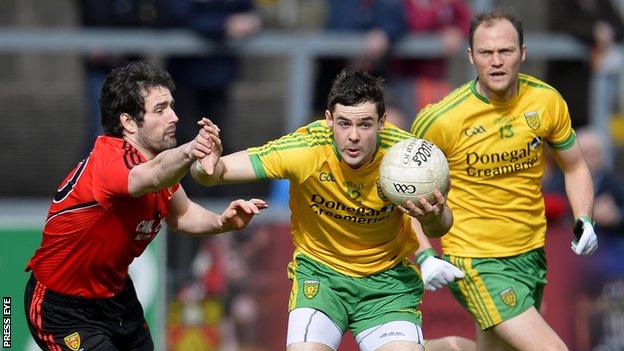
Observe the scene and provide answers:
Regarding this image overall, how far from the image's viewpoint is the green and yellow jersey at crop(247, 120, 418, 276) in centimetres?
755

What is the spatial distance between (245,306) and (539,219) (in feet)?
12.1

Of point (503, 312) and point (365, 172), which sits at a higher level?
point (365, 172)

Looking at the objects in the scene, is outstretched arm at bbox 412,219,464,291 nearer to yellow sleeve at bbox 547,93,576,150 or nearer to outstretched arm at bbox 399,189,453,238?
outstretched arm at bbox 399,189,453,238

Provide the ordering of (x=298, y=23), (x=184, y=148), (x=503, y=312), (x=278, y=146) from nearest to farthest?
(x=184, y=148) < (x=278, y=146) < (x=503, y=312) < (x=298, y=23)

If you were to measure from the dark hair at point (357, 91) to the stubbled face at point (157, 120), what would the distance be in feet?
2.90

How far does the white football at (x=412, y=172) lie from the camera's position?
7.23m

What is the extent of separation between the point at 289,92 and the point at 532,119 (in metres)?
4.54

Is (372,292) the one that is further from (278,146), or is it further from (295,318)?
(278,146)

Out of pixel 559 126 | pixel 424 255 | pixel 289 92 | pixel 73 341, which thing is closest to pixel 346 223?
pixel 424 255

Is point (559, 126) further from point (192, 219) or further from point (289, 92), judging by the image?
point (289, 92)

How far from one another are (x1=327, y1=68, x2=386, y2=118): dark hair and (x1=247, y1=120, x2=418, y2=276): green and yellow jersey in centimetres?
27

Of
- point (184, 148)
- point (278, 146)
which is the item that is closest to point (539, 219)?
point (278, 146)

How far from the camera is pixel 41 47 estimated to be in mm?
12078

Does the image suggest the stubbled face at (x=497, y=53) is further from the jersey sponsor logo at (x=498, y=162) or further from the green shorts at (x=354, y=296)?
the green shorts at (x=354, y=296)
